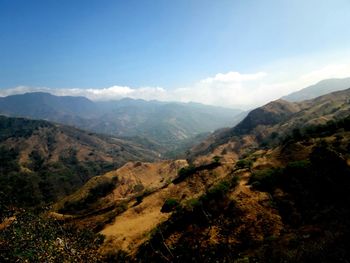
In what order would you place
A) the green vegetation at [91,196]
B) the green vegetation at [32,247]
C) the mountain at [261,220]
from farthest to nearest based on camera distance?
the green vegetation at [91,196], the green vegetation at [32,247], the mountain at [261,220]

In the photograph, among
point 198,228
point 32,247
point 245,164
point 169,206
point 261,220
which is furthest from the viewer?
point 245,164

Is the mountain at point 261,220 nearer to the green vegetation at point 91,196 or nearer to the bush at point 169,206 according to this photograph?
the bush at point 169,206

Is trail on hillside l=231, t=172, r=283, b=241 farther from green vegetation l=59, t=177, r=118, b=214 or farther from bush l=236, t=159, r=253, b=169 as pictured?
green vegetation l=59, t=177, r=118, b=214

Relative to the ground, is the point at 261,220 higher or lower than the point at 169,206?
higher

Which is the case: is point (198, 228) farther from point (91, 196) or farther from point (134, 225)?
point (91, 196)

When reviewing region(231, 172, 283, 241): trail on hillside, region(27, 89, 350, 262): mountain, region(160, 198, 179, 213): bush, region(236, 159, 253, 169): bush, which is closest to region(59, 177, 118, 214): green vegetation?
region(27, 89, 350, 262): mountain

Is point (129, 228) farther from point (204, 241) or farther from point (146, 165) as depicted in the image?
point (146, 165)

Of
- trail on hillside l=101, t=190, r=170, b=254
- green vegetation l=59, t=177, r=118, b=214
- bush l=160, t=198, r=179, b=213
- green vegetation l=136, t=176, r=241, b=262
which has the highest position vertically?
green vegetation l=136, t=176, r=241, b=262

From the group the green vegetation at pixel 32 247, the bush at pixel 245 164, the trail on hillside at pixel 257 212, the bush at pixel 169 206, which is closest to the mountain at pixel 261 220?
the trail on hillside at pixel 257 212

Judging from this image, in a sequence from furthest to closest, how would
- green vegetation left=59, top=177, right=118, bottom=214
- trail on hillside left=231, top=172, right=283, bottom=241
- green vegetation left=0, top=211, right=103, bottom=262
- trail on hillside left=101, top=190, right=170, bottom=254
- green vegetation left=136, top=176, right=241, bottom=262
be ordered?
green vegetation left=59, top=177, right=118, bottom=214 → trail on hillside left=101, top=190, right=170, bottom=254 → trail on hillside left=231, top=172, right=283, bottom=241 → green vegetation left=136, top=176, right=241, bottom=262 → green vegetation left=0, top=211, right=103, bottom=262

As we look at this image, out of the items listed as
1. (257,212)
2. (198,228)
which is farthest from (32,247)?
(257,212)

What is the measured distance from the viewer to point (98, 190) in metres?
113

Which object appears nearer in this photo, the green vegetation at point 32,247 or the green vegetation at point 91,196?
the green vegetation at point 32,247

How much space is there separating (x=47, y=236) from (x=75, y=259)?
8.55m
